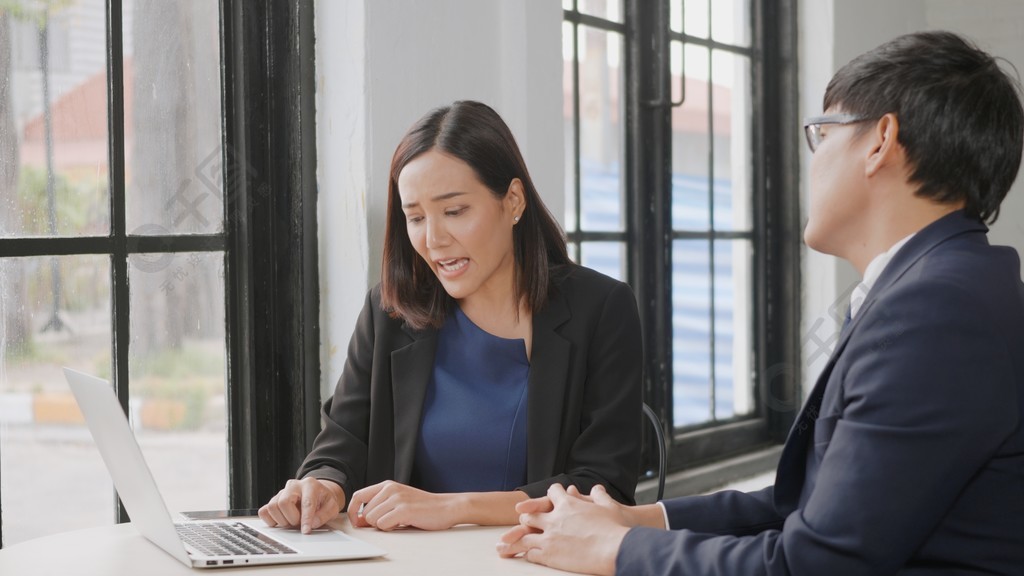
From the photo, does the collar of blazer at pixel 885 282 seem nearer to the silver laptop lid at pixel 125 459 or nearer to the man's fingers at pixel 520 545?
the man's fingers at pixel 520 545

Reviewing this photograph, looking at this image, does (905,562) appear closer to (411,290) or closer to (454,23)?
(411,290)

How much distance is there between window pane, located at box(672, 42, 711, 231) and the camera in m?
3.41

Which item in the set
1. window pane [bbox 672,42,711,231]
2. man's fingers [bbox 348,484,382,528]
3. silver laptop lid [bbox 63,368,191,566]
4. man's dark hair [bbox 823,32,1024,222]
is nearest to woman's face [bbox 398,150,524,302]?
man's fingers [bbox 348,484,382,528]

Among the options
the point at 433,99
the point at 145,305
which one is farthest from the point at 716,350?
the point at 145,305

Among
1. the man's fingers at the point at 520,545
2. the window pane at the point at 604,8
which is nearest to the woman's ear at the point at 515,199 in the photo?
the man's fingers at the point at 520,545

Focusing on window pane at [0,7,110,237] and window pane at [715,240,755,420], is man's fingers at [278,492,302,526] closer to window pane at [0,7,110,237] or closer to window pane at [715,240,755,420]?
window pane at [0,7,110,237]

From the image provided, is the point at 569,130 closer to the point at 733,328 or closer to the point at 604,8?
the point at 604,8

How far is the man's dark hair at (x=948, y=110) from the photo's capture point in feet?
4.02

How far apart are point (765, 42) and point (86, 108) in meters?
2.56

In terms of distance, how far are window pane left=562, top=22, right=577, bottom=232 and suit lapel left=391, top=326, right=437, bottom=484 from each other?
115cm

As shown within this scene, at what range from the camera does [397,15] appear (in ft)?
7.40

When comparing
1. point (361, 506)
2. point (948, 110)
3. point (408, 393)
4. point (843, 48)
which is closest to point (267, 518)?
point (361, 506)

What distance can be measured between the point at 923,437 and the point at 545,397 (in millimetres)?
921

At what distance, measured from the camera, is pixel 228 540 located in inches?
57.4
